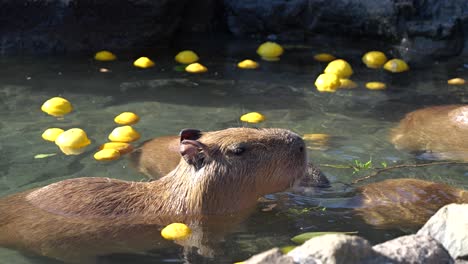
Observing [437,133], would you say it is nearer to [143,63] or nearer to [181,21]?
[143,63]

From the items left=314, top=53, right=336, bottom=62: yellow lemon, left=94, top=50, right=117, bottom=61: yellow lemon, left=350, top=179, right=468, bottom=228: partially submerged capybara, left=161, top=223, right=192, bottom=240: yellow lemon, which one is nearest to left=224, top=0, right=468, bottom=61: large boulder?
left=314, top=53, right=336, bottom=62: yellow lemon

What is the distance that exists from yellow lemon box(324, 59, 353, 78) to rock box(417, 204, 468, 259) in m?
4.75

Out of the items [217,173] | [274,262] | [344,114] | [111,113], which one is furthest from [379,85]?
[274,262]

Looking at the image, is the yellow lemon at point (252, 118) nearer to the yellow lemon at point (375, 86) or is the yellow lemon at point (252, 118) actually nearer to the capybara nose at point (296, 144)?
the yellow lemon at point (375, 86)

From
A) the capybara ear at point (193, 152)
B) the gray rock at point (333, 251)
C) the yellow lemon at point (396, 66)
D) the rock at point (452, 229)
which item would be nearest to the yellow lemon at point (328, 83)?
the yellow lemon at point (396, 66)

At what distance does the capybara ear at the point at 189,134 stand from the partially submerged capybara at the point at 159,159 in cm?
96

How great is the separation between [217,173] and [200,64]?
431 cm

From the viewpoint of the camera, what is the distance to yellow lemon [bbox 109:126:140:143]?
7525 millimetres

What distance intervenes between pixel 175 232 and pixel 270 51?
501cm

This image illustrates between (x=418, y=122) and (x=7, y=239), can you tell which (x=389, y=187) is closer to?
(x=418, y=122)

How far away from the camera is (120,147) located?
731cm

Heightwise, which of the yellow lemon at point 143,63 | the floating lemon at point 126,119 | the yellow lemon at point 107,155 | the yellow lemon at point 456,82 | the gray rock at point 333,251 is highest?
the yellow lemon at point 143,63

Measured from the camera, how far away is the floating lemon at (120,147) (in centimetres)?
728

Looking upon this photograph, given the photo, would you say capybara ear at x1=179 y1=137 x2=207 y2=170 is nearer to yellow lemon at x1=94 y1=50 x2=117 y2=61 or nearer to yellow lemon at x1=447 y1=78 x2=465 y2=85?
yellow lemon at x1=447 y1=78 x2=465 y2=85
